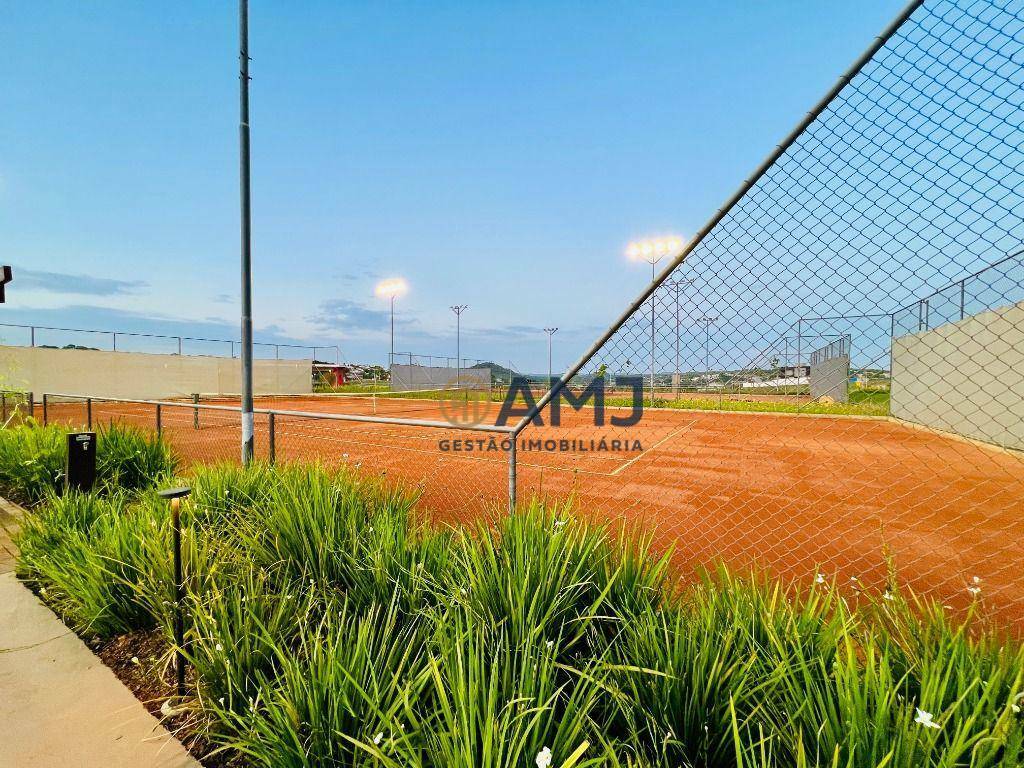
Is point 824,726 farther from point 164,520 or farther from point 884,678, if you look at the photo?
point 164,520

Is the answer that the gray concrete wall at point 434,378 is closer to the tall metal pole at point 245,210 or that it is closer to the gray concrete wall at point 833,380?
the gray concrete wall at point 833,380

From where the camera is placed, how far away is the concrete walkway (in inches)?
80.7

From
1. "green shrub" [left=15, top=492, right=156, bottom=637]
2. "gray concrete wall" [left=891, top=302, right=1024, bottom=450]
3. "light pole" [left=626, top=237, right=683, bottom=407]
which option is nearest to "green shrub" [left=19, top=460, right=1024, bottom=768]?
"green shrub" [left=15, top=492, right=156, bottom=637]

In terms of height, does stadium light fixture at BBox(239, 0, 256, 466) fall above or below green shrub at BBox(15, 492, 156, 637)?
above

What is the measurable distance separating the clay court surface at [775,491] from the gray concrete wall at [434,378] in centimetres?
2508

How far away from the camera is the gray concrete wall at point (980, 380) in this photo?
1043 cm

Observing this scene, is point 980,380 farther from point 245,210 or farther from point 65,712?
point 65,712

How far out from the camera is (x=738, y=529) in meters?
5.93

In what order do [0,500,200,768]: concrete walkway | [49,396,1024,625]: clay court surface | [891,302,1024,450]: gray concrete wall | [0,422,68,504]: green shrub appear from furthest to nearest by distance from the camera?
[891,302,1024,450]: gray concrete wall → [0,422,68,504]: green shrub → [49,396,1024,625]: clay court surface → [0,500,200,768]: concrete walkway

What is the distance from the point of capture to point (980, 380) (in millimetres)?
11953

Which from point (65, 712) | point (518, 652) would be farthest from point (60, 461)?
point (518, 652)

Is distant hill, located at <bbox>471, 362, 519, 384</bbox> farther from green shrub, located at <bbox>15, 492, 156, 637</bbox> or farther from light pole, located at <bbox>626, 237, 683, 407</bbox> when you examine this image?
green shrub, located at <bbox>15, 492, 156, 637</bbox>

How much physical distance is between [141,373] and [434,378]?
21427 mm

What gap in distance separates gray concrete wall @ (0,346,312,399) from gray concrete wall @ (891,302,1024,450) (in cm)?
2758
